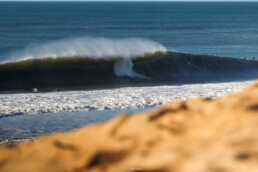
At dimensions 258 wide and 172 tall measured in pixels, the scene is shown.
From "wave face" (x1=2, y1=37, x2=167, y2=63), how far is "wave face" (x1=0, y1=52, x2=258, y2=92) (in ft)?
1.60

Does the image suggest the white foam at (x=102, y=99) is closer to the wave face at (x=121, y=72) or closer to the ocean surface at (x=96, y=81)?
the ocean surface at (x=96, y=81)

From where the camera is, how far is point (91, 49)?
85.3 feet

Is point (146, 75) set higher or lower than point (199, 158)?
higher

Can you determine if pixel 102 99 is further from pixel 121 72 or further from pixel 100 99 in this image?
pixel 121 72

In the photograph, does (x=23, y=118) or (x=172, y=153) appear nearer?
Answer: (x=172, y=153)

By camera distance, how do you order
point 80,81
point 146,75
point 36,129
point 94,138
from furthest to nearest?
point 146,75, point 80,81, point 36,129, point 94,138

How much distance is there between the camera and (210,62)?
26000 millimetres

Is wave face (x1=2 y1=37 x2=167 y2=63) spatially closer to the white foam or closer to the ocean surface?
the ocean surface

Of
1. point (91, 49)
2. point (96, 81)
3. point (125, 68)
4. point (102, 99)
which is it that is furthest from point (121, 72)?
point (102, 99)

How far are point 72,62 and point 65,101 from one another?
29.9 feet

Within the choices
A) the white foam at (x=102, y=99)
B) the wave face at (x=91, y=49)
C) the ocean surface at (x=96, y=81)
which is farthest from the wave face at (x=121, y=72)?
the white foam at (x=102, y=99)

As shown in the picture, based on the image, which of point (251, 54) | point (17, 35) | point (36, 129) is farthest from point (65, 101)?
point (17, 35)

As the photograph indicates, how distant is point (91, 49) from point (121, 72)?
3.22 meters

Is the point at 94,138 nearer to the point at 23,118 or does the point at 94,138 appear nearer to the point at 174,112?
the point at 174,112
